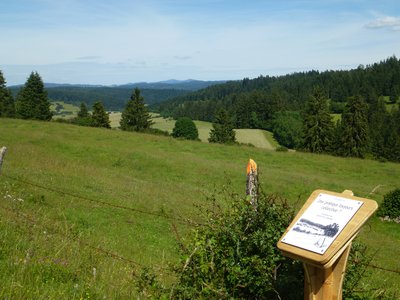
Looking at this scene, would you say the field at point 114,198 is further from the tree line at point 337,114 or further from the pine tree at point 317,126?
the tree line at point 337,114

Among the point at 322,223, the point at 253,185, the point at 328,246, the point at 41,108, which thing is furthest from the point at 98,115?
the point at 328,246

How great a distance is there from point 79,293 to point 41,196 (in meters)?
9.89

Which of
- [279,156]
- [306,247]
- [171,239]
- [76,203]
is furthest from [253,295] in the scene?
[279,156]

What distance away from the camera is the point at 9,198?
39.2 ft

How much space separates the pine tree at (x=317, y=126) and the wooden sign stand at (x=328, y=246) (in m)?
64.8

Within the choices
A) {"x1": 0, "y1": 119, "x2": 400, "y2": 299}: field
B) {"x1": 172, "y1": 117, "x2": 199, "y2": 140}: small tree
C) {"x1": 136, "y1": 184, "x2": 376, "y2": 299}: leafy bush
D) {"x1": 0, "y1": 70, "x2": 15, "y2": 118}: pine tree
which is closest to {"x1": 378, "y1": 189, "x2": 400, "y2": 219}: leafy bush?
{"x1": 0, "y1": 119, "x2": 400, "y2": 299}: field

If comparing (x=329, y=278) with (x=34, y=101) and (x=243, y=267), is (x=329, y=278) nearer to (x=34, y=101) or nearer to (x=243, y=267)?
(x=243, y=267)

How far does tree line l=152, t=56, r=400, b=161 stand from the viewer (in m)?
66.3

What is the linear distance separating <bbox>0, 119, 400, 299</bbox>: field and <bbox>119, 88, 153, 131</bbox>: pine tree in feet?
108

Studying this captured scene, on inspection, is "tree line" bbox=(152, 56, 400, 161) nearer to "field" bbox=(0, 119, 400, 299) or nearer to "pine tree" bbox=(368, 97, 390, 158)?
"pine tree" bbox=(368, 97, 390, 158)

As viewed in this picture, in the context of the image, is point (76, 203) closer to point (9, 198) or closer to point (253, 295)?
point (9, 198)

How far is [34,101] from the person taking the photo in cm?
6650

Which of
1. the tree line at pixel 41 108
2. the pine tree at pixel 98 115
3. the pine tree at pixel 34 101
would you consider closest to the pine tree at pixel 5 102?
the tree line at pixel 41 108

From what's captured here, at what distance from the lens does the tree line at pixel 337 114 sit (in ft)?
218
